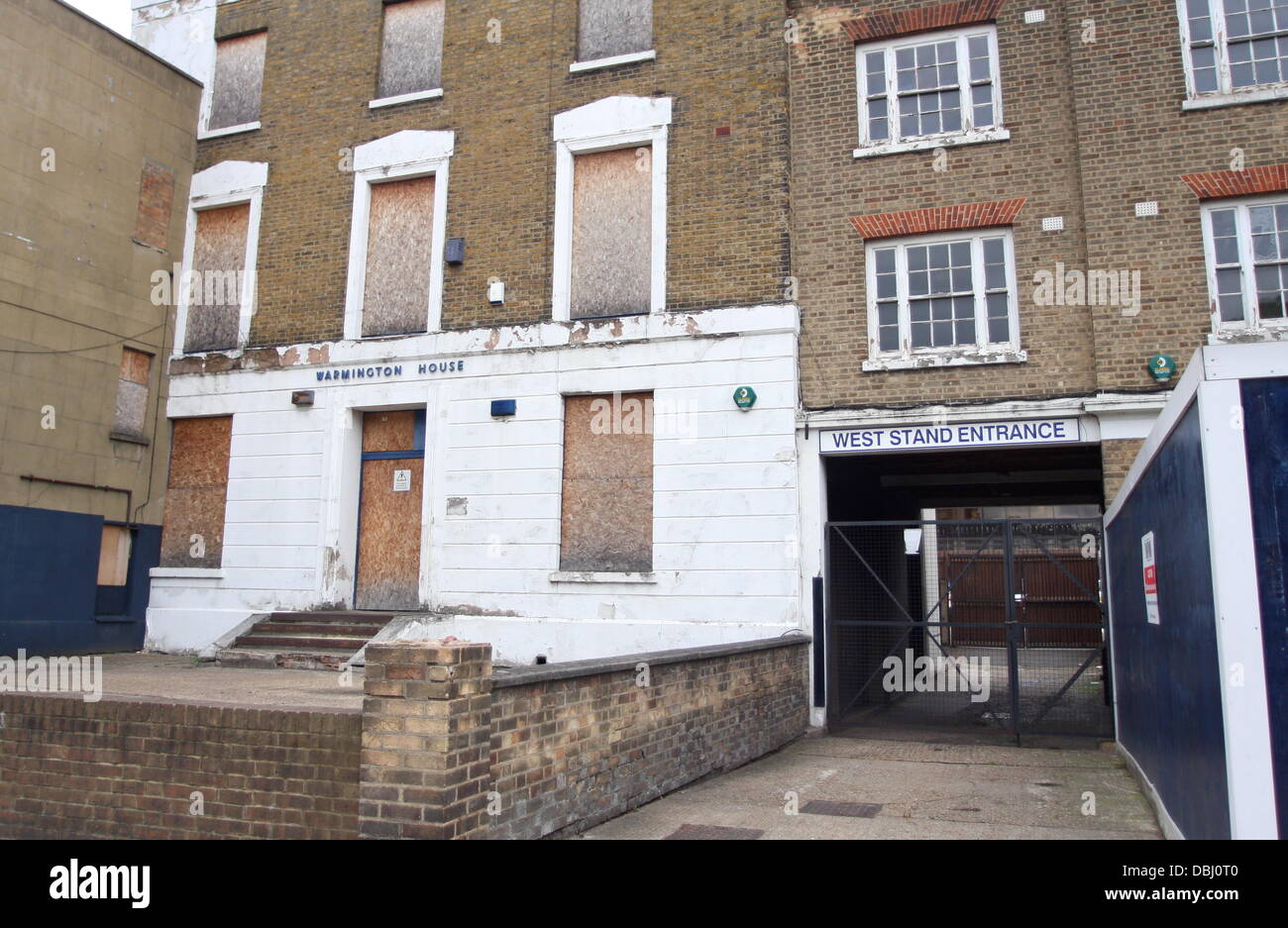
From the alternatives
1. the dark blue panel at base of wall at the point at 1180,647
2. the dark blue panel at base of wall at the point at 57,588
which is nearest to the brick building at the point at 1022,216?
the dark blue panel at base of wall at the point at 1180,647

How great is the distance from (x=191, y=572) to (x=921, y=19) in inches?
561

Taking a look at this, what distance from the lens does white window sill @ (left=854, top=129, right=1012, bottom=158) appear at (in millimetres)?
13766

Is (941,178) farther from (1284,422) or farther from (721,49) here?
(1284,422)

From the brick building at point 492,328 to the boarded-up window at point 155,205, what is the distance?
530mm

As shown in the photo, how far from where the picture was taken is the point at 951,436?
43.8 ft

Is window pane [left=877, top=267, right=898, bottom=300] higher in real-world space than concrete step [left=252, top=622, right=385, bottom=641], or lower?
higher

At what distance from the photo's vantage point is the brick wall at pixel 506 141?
1457cm

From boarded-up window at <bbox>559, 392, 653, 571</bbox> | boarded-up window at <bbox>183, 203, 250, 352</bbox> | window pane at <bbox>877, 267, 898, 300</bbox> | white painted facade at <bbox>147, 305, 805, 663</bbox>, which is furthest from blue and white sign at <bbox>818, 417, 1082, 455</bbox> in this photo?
boarded-up window at <bbox>183, 203, 250, 352</bbox>

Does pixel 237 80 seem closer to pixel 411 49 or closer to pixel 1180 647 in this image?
pixel 411 49

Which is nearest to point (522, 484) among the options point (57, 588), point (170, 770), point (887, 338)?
point (887, 338)

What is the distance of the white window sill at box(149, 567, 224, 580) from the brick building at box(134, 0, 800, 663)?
0.07 metres

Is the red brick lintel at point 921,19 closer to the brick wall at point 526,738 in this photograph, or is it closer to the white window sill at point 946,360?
the white window sill at point 946,360

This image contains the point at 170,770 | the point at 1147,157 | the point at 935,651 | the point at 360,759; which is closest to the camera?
the point at 360,759

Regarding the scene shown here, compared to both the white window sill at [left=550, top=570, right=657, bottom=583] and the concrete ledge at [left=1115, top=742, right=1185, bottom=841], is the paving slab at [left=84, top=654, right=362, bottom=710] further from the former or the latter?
the concrete ledge at [left=1115, top=742, right=1185, bottom=841]
